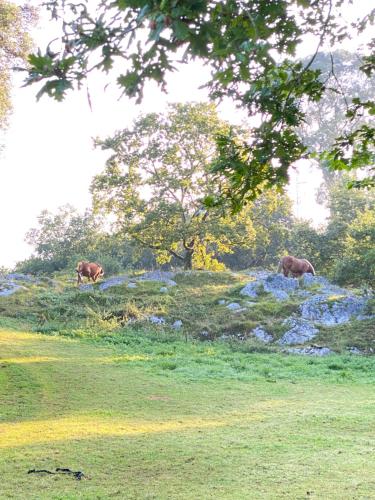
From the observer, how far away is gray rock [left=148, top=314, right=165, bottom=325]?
1881 cm

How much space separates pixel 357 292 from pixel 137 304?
8314 mm

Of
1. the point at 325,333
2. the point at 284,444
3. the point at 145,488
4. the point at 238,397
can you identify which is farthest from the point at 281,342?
the point at 145,488

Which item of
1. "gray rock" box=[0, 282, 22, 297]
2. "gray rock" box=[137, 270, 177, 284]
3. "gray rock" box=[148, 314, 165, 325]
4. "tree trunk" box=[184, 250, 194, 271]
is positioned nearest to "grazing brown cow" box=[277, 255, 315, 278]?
"gray rock" box=[137, 270, 177, 284]

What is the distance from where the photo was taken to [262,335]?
17.5 meters

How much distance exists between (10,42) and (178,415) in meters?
14.6

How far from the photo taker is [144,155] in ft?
89.0

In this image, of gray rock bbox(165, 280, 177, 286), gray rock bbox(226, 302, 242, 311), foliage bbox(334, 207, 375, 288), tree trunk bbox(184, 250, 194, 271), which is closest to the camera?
gray rock bbox(226, 302, 242, 311)

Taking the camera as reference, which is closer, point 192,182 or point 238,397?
point 238,397

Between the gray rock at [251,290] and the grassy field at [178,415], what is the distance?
13.9 ft

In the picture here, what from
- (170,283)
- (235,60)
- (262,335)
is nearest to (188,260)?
(170,283)

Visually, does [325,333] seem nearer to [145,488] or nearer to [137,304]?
[137,304]

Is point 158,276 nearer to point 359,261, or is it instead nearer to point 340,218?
point 359,261

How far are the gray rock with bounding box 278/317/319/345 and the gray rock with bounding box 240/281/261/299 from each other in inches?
139

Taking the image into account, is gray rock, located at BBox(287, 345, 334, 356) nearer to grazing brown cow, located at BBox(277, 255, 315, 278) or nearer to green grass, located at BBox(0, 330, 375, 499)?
green grass, located at BBox(0, 330, 375, 499)
